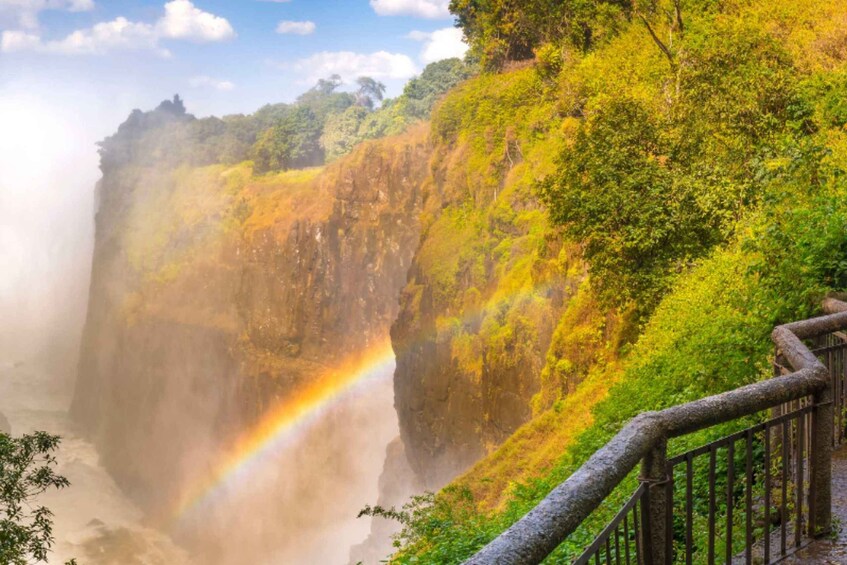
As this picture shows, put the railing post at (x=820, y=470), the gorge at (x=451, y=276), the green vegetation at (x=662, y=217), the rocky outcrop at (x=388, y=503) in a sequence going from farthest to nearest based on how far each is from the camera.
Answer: the rocky outcrop at (x=388, y=503)
the gorge at (x=451, y=276)
the green vegetation at (x=662, y=217)
the railing post at (x=820, y=470)

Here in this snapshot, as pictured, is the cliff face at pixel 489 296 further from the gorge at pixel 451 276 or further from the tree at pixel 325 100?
the tree at pixel 325 100

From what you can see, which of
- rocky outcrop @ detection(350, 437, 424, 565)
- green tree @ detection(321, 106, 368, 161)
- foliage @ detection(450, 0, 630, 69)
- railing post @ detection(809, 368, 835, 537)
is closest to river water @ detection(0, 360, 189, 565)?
rocky outcrop @ detection(350, 437, 424, 565)

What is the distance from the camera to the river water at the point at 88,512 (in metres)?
63.7

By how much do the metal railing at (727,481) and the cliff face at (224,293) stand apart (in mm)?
53890

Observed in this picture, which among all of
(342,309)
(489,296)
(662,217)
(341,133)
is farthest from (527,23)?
(341,133)

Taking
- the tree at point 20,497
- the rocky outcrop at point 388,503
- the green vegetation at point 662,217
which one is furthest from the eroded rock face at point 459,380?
the tree at point 20,497

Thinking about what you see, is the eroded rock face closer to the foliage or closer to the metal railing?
the foliage

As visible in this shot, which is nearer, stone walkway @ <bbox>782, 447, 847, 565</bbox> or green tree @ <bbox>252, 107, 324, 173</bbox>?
stone walkway @ <bbox>782, 447, 847, 565</bbox>

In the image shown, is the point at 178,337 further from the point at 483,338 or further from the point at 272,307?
the point at 483,338

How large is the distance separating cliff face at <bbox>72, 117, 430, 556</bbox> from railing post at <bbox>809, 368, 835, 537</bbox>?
54.8m

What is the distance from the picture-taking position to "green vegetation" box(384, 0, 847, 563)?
36.8 ft

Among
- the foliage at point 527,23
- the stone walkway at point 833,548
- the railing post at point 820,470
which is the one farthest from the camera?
the foliage at point 527,23

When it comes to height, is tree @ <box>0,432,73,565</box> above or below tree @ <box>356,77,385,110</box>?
below

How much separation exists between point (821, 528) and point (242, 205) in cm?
7144
